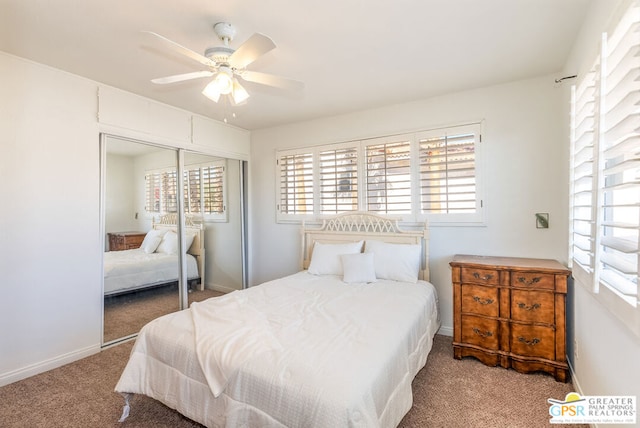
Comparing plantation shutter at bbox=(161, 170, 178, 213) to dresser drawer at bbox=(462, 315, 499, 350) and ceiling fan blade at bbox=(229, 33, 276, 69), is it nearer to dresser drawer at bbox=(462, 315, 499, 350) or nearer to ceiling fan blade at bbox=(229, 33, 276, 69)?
ceiling fan blade at bbox=(229, 33, 276, 69)

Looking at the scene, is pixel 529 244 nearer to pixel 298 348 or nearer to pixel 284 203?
pixel 298 348

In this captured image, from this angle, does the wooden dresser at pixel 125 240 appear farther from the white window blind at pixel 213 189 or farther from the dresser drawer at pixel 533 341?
the dresser drawer at pixel 533 341

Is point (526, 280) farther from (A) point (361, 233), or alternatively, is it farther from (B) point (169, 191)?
(B) point (169, 191)

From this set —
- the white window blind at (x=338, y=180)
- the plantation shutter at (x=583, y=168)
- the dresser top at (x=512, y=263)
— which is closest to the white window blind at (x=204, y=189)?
the white window blind at (x=338, y=180)

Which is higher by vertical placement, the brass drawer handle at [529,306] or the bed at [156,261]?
the bed at [156,261]

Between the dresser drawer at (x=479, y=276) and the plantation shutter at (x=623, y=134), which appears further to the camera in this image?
the dresser drawer at (x=479, y=276)

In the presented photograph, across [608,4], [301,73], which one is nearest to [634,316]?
[608,4]

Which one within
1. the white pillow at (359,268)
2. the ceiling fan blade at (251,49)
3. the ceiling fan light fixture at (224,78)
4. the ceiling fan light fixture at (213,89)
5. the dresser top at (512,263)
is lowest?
the white pillow at (359,268)

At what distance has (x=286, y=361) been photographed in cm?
149

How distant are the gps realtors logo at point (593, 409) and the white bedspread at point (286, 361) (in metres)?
0.87

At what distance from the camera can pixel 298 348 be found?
162 cm

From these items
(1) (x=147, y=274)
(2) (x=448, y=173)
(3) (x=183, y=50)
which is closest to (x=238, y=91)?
(3) (x=183, y=50)

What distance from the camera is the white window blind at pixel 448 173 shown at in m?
3.14

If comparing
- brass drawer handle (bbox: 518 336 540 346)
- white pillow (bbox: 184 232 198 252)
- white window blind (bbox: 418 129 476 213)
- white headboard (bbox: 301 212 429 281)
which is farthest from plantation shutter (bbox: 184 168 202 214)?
brass drawer handle (bbox: 518 336 540 346)
